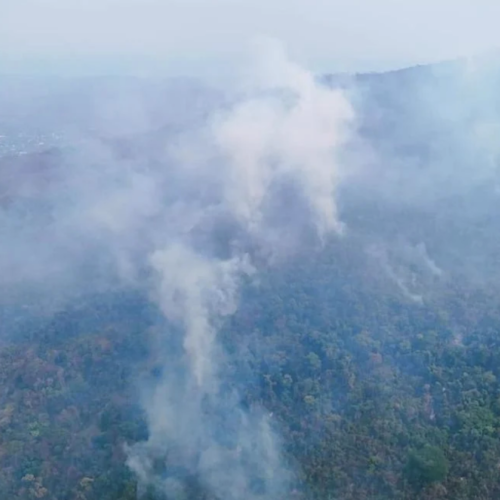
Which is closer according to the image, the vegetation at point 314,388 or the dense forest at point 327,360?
the vegetation at point 314,388

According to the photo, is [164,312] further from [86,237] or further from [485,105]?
[485,105]

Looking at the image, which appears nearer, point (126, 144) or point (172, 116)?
point (126, 144)

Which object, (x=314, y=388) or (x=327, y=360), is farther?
(x=327, y=360)

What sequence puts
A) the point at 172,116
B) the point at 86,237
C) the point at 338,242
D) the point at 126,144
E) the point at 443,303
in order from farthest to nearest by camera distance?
the point at 172,116
the point at 126,144
the point at 86,237
the point at 338,242
the point at 443,303

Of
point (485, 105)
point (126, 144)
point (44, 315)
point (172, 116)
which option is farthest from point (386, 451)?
point (172, 116)

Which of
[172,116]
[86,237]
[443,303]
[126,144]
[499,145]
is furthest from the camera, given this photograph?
[172,116]

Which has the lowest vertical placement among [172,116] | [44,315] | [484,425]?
[172,116]

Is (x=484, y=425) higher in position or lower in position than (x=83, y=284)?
higher

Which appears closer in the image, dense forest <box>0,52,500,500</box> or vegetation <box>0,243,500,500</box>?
vegetation <box>0,243,500,500</box>
